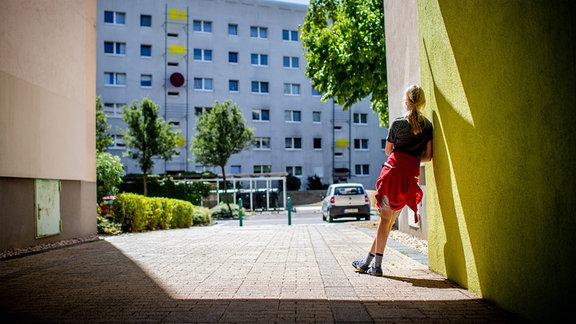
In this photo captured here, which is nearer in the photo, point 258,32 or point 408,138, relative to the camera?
point 408,138

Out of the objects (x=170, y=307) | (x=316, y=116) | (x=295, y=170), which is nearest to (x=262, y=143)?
(x=295, y=170)

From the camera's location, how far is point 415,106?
4707 millimetres

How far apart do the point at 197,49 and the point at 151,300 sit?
45.8 metres

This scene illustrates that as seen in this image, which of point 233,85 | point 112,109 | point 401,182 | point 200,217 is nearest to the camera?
point 401,182

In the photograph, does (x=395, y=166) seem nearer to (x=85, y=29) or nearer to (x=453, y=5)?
(x=453, y=5)

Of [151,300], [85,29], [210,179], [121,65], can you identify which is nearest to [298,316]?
[151,300]

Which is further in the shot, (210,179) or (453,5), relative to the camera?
(210,179)

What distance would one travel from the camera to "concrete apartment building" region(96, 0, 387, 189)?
45219 millimetres

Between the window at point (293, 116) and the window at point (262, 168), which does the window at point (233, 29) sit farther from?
the window at point (262, 168)

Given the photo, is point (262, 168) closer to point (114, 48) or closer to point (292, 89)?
point (292, 89)

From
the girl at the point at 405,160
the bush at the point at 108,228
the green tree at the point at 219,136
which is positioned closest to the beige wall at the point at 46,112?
the bush at the point at 108,228

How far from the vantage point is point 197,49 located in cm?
4747

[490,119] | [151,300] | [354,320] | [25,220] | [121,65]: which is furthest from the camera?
[121,65]

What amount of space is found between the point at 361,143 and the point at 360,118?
8.55ft
